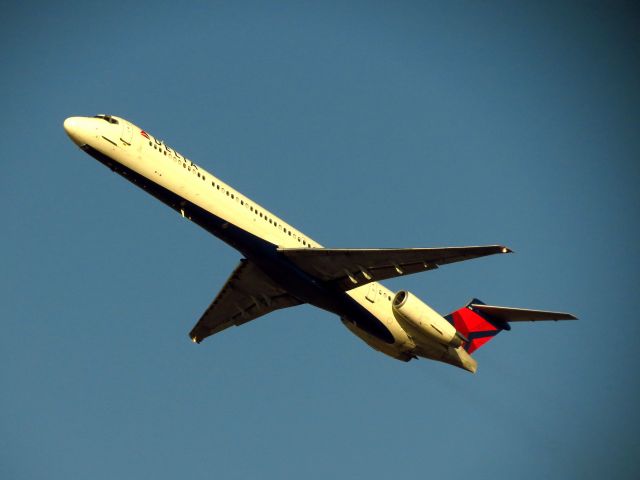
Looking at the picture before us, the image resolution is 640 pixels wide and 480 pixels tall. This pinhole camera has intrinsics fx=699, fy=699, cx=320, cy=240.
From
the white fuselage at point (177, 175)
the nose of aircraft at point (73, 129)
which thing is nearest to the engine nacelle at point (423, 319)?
the white fuselage at point (177, 175)

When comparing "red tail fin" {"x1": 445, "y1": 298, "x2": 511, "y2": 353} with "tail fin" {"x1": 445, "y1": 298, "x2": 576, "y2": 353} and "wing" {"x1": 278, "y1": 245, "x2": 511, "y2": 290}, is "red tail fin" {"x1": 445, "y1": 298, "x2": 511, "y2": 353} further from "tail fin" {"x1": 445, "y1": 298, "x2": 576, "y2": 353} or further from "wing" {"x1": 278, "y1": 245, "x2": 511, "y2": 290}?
"wing" {"x1": 278, "y1": 245, "x2": 511, "y2": 290}

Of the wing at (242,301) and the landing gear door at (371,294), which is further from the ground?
the landing gear door at (371,294)

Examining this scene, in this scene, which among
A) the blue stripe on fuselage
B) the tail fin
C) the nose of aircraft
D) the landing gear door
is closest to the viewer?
the nose of aircraft

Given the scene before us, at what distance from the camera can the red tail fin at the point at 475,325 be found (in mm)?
26344

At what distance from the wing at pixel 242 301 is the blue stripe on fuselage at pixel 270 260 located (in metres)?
1.42

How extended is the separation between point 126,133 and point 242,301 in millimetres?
8411

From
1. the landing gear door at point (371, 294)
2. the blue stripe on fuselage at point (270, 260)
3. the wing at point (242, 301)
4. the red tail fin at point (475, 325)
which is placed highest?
the red tail fin at point (475, 325)

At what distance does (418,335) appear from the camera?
24141mm

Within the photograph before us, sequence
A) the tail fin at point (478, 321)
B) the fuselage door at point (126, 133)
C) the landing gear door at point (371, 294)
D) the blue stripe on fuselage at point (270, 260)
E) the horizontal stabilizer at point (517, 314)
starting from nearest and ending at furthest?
the fuselage door at point (126, 133)
the blue stripe on fuselage at point (270, 260)
the horizontal stabilizer at point (517, 314)
the landing gear door at point (371, 294)
the tail fin at point (478, 321)

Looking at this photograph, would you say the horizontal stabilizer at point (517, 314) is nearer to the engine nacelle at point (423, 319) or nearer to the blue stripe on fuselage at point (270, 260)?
the engine nacelle at point (423, 319)

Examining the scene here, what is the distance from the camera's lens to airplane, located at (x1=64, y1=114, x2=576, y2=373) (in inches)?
811

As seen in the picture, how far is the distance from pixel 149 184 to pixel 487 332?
13.7 metres

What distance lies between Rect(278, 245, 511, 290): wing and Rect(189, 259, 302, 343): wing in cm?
266

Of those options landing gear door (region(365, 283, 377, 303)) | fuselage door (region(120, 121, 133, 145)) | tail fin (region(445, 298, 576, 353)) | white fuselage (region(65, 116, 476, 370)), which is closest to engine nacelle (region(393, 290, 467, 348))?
landing gear door (region(365, 283, 377, 303))
